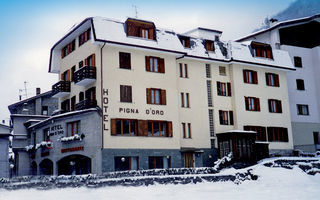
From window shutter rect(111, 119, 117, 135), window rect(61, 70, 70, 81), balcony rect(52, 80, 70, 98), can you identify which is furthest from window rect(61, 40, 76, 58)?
window shutter rect(111, 119, 117, 135)

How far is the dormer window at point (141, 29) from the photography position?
1522 inches

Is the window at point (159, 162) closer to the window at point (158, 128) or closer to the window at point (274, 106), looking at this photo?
the window at point (158, 128)

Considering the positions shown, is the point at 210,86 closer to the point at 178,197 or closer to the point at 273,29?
the point at 273,29

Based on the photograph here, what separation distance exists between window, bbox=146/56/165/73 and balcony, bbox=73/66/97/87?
17.2 feet

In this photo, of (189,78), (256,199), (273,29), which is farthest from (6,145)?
(273,29)

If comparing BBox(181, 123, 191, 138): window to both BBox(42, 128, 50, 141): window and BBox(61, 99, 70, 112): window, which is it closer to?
BBox(61, 99, 70, 112): window

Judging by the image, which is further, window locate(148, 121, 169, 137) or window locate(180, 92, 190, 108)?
window locate(180, 92, 190, 108)

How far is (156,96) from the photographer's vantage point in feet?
127

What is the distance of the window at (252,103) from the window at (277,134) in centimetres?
274

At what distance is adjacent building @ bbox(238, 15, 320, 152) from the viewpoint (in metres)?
50.7

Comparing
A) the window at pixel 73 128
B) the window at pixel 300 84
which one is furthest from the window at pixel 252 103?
the window at pixel 73 128

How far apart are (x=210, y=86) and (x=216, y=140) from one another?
5.79 meters

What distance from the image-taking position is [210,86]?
A: 144ft

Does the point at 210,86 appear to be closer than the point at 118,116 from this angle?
No
